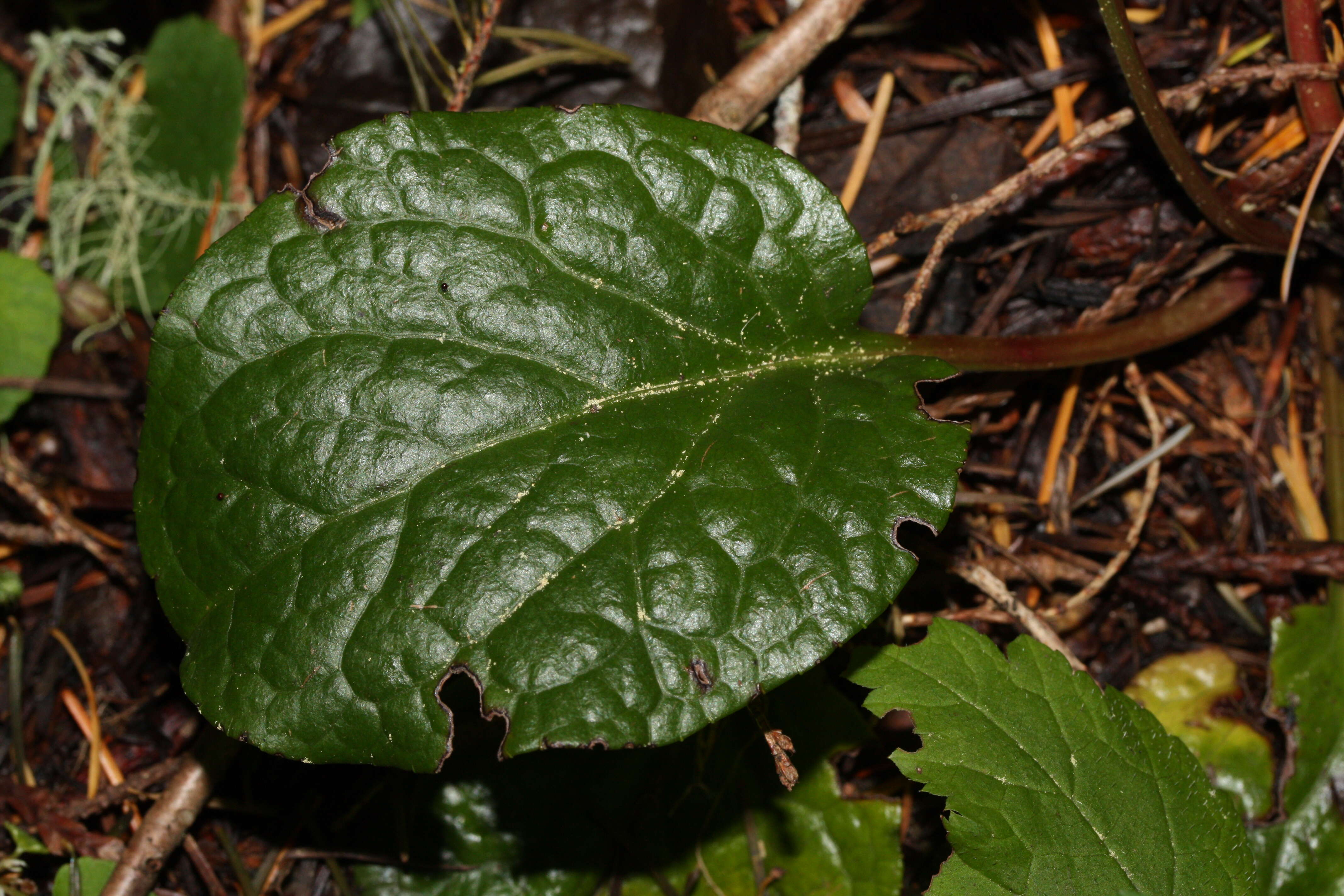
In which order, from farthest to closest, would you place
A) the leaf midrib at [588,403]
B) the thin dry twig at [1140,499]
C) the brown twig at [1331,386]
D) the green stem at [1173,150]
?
1. the brown twig at [1331,386]
2. the thin dry twig at [1140,499]
3. the green stem at [1173,150]
4. the leaf midrib at [588,403]

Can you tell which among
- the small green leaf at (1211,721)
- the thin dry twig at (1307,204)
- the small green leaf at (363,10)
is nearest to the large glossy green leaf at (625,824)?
the small green leaf at (1211,721)

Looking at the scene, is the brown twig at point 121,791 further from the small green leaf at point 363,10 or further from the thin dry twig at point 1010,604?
the small green leaf at point 363,10

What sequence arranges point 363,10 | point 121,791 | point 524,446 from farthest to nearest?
point 363,10, point 121,791, point 524,446

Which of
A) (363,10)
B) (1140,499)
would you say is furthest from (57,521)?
(1140,499)

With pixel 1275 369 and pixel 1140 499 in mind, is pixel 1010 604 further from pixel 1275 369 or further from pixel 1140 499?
pixel 1275 369

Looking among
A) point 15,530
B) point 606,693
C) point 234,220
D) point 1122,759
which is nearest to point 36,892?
point 15,530

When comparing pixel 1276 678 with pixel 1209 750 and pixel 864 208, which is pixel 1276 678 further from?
pixel 864 208
